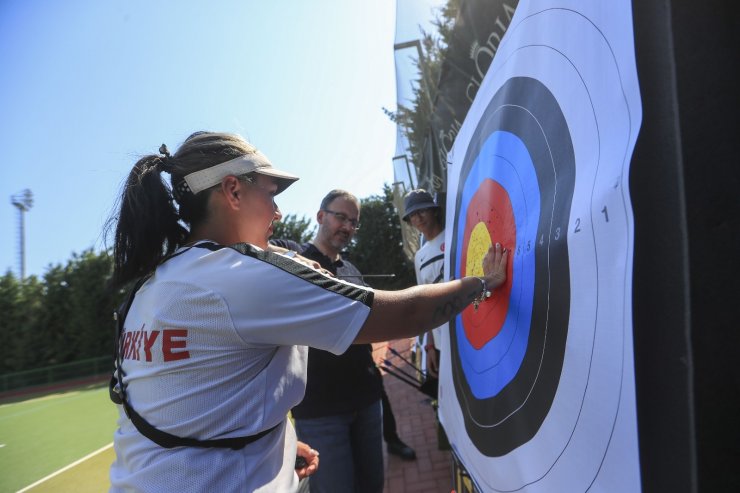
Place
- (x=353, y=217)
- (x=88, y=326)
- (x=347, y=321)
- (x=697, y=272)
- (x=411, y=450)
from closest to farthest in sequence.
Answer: (x=697, y=272) → (x=347, y=321) → (x=353, y=217) → (x=411, y=450) → (x=88, y=326)

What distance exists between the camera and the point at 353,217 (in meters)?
2.11

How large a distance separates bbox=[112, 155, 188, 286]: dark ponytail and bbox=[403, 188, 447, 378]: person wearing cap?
1.60 metres

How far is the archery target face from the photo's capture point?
61cm

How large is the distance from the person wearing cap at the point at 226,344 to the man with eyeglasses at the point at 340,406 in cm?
72

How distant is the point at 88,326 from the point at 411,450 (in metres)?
16.6

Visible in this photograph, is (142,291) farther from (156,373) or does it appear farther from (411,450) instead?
(411,450)

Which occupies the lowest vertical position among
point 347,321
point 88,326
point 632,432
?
point 88,326

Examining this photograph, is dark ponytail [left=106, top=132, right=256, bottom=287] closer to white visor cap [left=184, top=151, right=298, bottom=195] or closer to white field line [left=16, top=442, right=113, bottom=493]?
white visor cap [left=184, top=151, right=298, bottom=195]

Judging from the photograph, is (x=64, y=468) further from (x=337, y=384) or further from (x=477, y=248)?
(x=477, y=248)

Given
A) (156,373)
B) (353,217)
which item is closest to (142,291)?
(156,373)

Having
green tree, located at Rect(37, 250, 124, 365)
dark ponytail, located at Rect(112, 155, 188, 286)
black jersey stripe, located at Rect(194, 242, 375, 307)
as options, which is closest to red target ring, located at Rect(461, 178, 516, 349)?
black jersey stripe, located at Rect(194, 242, 375, 307)

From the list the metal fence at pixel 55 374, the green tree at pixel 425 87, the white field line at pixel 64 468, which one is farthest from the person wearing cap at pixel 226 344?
the metal fence at pixel 55 374

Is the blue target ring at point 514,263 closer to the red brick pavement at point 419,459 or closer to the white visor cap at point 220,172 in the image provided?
the white visor cap at point 220,172

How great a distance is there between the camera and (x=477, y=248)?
137 cm
